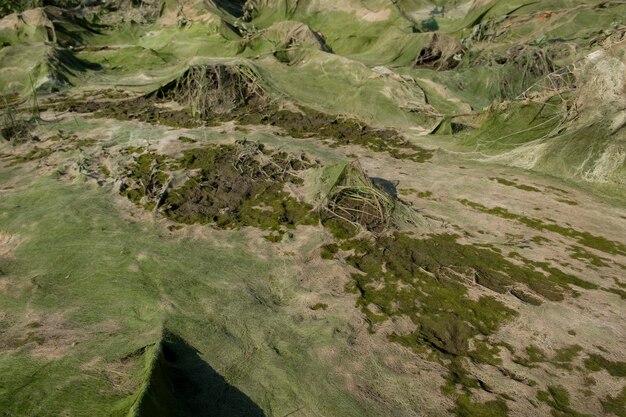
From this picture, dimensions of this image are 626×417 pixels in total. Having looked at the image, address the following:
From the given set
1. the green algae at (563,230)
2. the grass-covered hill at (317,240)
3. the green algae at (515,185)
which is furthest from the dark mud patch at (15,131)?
the green algae at (515,185)

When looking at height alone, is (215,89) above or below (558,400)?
above

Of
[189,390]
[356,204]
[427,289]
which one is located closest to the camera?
[189,390]

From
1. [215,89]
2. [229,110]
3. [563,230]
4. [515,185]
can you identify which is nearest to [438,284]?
[563,230]

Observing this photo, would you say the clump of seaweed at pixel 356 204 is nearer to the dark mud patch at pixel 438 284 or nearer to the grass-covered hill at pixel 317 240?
the grass-covered hill at pixel 317 240

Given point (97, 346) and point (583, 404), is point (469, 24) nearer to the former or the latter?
point (583, 404)

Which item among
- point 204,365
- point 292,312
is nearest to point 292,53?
point 292,312

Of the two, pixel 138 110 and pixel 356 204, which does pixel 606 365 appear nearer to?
pixel 356 204

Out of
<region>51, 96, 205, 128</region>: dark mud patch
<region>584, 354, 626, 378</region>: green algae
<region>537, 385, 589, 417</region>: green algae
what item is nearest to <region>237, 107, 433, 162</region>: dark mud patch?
<region>51, 96, 205, 128</region>: dark mud patch

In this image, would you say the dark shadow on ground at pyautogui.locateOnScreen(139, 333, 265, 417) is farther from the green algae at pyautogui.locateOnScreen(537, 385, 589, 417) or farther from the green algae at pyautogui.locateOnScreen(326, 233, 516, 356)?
the green algae at pyautogui.locateOnScreen(537, 385, 589, 417)
